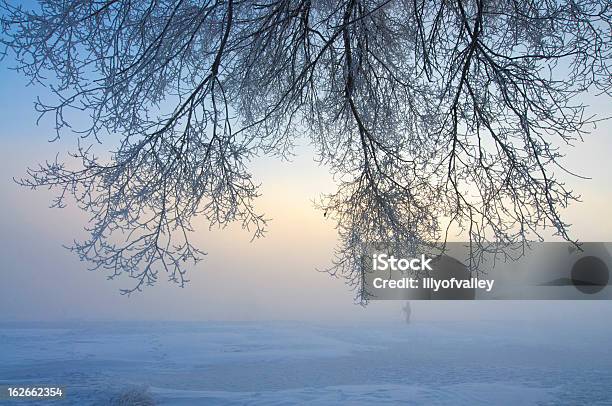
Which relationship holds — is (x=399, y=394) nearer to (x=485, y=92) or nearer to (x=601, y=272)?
(x=601, y=272)

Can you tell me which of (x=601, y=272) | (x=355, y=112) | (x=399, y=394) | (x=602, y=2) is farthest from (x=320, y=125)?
(x=399, y=394)

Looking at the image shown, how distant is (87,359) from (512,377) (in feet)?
72.2

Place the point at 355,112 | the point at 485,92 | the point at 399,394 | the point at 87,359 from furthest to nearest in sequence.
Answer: the point at 87,359 < the point at 399,394 < the point at 355,112 < the point at 485,92

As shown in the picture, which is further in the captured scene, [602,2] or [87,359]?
[87,359]

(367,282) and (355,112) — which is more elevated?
(355,112)

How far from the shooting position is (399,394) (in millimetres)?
22922

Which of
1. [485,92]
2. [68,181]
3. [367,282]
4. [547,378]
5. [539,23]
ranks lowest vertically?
[547,378]

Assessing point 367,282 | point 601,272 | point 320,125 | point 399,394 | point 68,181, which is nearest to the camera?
point 68,181

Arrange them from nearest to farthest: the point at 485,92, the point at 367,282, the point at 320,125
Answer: the point at 485,92, the point at 367,282, the point at 320,125

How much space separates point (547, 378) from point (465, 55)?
1126 inches

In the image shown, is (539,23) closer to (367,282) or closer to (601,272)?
(367,282)

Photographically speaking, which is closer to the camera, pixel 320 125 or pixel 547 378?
pixel 320 125

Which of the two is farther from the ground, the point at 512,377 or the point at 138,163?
the point at 138,163

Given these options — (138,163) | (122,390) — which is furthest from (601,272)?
(122,390)
